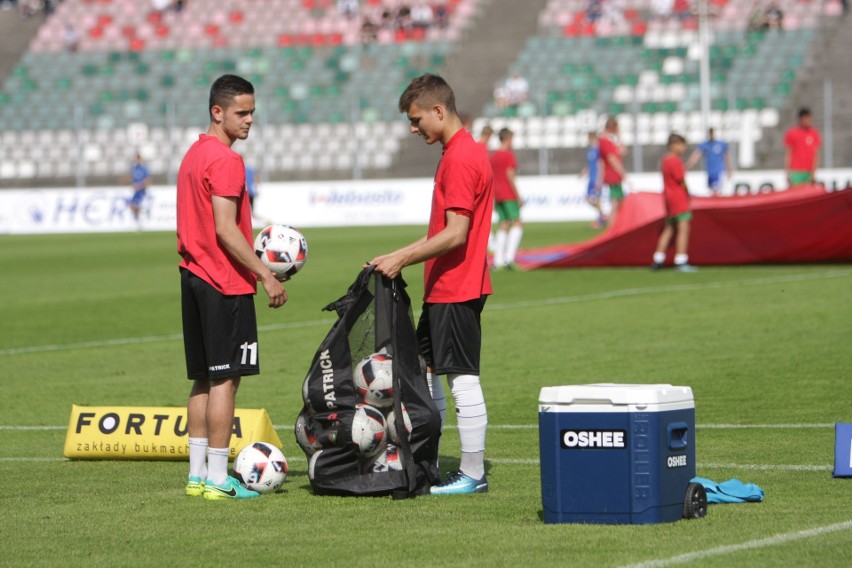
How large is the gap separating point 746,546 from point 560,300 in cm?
1200

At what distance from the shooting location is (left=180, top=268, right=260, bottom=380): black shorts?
706cm

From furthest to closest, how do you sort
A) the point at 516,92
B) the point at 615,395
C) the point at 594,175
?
the point at 516,92
the point at 594,175
the point at 615,395

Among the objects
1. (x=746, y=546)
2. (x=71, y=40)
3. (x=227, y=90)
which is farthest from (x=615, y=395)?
(x=71, y=40)

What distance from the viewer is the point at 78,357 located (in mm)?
13445

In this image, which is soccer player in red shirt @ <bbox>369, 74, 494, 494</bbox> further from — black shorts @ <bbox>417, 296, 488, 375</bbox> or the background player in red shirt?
the background player in red shirt

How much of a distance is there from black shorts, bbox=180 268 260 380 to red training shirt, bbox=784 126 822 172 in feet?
65.5

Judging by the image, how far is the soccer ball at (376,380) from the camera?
708cm

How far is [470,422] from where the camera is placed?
7.07 meters

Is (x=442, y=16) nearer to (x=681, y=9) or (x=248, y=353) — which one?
(x=681, y=9)

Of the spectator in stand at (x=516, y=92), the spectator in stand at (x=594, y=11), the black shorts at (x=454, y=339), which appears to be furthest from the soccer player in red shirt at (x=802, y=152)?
the spectator in stand at (x=594, y=11)

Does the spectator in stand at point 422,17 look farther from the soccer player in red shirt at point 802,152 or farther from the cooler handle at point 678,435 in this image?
the cooler handle at point 678,435

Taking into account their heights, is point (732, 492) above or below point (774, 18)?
below

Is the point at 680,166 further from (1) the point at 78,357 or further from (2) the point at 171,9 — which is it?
(2) the point at 171,9

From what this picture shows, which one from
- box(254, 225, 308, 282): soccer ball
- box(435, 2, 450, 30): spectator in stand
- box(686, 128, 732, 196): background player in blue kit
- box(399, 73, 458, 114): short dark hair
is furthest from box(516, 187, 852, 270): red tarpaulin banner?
box(435, 2, 450, 30): spectator in stand
